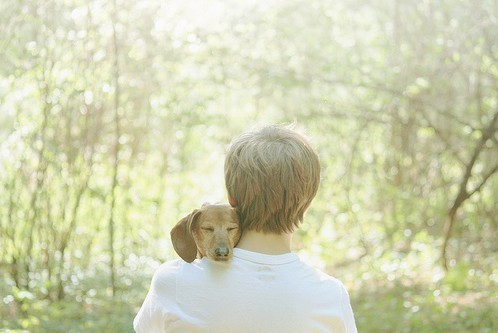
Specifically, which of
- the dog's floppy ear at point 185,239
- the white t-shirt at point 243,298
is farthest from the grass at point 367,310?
the white t-shirt at point 243,298

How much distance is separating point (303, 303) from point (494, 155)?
738 centimetres

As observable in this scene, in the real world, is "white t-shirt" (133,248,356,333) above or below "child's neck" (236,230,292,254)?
below

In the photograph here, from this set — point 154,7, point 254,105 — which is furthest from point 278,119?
point 154,7

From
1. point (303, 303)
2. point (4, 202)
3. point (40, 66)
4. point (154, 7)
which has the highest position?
point (154, 7)

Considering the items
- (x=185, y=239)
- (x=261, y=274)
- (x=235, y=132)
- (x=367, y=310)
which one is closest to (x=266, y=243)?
(x=261, y=274)

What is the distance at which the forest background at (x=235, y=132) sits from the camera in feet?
22.7

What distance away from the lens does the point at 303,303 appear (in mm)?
2010

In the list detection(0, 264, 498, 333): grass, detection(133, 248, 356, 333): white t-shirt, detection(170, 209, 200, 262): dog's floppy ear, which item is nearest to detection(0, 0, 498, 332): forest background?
detection(0, 264, 498, 333): grass

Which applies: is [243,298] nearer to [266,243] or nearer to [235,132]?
[266,243]

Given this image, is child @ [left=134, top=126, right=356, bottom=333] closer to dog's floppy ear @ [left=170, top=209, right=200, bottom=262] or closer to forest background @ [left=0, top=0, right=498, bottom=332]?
dog's floppy ear @ [left=170, top=209, right=200, bottom=262]

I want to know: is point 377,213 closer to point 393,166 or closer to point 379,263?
point 393,166

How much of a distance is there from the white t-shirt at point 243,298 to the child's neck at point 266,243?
2cm

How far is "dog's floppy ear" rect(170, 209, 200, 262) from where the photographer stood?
2283mm

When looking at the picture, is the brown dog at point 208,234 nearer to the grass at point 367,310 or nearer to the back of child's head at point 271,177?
the back of child's head at point 271,177
